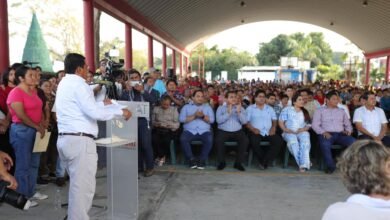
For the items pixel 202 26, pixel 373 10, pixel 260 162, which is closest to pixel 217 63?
pixel 202 26

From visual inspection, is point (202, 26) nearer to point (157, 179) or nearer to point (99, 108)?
point (157, 179)

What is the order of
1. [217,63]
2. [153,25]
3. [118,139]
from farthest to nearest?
[217,63] → [153,25] → [118,139]

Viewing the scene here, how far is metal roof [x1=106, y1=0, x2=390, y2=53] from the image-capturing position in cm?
1764

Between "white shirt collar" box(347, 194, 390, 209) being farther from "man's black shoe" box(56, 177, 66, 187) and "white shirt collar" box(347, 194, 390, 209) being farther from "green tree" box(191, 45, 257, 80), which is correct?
"green tree" box(191, 45, 257, 80)

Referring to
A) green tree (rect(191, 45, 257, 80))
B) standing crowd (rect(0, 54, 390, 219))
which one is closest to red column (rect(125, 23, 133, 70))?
standing crowd (rect(0, 54, 390, 219))

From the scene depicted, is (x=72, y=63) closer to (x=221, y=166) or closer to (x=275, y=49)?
(x=221, y=166)

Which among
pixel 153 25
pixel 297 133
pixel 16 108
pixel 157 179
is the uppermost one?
pixel 153 25

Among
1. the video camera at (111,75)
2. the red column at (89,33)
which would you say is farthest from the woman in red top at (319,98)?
the video camera at (111,75)

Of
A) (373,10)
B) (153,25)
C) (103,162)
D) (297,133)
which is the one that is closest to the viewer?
(103,162)

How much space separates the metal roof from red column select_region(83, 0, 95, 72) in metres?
3.53

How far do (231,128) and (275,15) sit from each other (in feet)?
81.0

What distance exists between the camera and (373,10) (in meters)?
21.5

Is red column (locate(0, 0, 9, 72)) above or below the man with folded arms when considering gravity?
above

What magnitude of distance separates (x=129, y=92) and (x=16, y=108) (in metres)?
1.76
